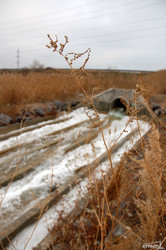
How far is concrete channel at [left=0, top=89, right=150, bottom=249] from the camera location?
2.06 meters

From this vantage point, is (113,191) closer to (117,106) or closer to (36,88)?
(36,88)

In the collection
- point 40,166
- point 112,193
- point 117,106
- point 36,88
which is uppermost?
point 36,88

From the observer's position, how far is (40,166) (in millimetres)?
3355

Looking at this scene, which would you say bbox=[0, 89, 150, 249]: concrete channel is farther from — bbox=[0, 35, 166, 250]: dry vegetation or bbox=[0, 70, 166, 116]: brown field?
bbox=[0, 70, 166, 116]: brown field

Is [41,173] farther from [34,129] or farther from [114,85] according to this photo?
[114,85]

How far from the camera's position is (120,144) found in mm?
4301

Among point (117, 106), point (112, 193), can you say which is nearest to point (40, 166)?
point (112, 193)

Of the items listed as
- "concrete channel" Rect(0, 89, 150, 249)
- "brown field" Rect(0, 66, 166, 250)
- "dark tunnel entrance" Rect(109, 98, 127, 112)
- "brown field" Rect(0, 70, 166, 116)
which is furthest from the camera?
"dark tunnel entrance" Rect(109, 98, 127, 112)

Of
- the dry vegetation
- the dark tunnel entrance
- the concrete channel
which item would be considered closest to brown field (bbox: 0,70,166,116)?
the dry vegetation

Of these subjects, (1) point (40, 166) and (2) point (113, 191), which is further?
(1) point (40, 166)

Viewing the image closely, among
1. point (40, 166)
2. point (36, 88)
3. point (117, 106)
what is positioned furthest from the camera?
point (117, 106)

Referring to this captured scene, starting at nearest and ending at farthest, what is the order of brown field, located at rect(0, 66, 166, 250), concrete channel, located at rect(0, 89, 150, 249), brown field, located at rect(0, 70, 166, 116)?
1. brown field, located at rect(0, 66, 166, 250)
2. concrete channel, located at rect(0, 89, 150, 249)
3. brown field, located at rect(0, 70, 166, 116)

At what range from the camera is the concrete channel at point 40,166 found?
6.75 ft

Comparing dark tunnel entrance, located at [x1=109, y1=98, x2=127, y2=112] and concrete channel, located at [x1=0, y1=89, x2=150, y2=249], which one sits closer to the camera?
concrete channel, located at [x1=0, y1=89, x2=150, y2=249]
